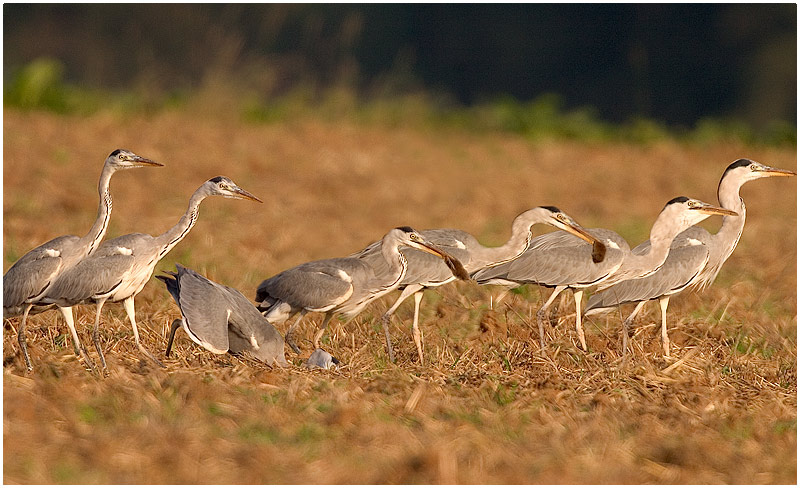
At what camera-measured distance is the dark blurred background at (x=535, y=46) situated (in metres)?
26.1

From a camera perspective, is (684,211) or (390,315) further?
(390,315)

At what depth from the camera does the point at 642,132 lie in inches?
694

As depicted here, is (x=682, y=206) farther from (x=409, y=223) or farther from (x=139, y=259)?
(x=409, y=223)

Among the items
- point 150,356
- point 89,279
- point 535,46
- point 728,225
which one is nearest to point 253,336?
point 150,356

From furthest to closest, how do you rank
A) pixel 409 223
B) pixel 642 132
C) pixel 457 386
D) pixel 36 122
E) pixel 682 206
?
pixel 642 132, pixel 36 122, pixel 409 223, pixel 682 206, pixel 457 386

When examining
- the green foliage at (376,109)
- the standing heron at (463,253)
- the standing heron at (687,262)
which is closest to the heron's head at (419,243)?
the standing heron at (463,253)

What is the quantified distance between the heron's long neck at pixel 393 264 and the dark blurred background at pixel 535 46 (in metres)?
17.6

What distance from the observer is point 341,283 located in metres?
6.46

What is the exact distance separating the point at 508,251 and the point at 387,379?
1.48 metres

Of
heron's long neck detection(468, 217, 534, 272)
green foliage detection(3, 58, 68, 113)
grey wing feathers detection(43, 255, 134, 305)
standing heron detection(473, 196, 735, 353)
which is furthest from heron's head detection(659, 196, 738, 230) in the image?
green foliage detection(3, 58, 68, 113)

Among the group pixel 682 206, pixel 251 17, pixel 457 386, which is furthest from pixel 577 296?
pixel 251 17

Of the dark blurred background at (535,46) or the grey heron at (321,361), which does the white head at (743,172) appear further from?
the dark blurred background at (535,46)

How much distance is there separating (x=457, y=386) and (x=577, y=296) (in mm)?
1505

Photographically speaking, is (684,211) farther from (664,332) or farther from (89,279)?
(89,279)
